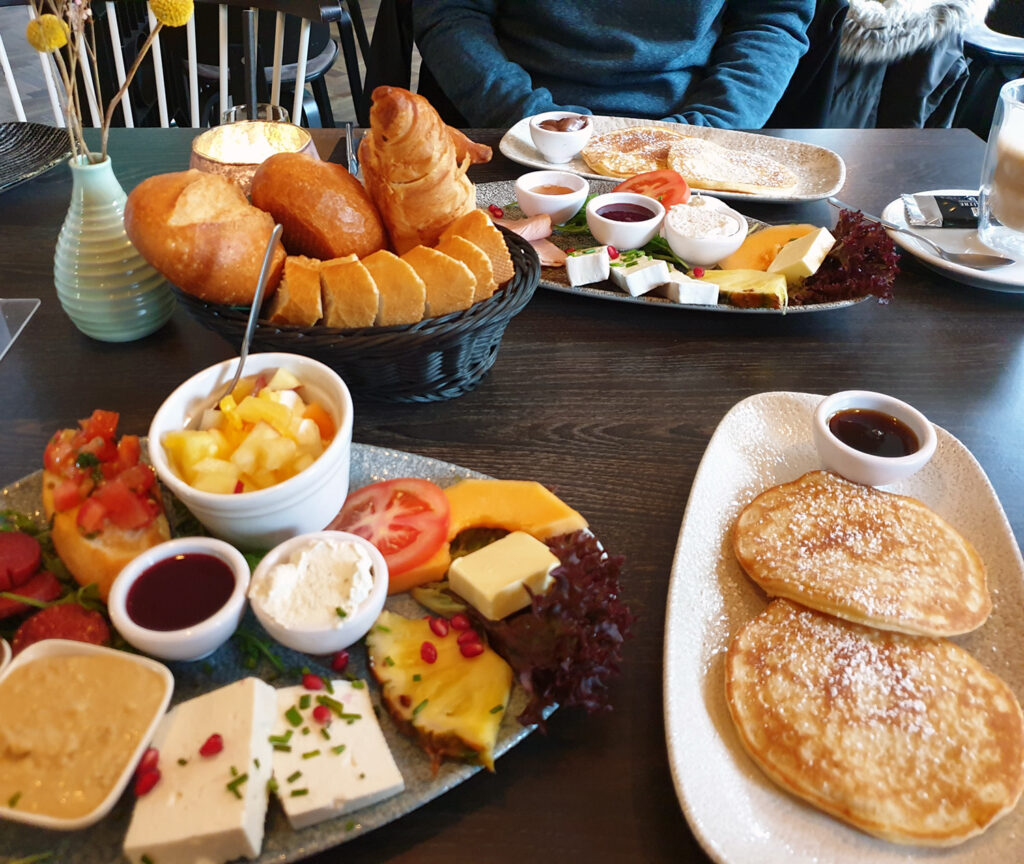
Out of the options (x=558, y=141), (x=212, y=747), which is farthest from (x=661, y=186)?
(x=212, y=747)

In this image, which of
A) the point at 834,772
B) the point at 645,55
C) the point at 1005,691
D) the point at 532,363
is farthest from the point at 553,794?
the point at 645,55

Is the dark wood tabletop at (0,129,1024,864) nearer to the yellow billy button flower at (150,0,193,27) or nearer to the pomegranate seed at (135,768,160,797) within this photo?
the pomegranate seed at (135,768,160,797)

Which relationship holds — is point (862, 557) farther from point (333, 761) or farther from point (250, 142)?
point (250, 142)

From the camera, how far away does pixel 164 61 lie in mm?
3838

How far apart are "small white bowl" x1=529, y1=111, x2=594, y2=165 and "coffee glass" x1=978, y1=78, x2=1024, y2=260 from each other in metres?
1.16

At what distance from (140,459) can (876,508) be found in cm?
124

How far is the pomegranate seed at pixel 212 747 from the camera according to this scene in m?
0.82

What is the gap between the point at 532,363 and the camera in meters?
1.62

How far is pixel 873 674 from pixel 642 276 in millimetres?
1042

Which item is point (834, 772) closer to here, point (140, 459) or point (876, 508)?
point (876, 508)

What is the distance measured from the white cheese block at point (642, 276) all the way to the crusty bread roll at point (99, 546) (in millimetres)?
1146

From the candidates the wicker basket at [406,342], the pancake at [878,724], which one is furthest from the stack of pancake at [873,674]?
the wicker basket at [406,342]

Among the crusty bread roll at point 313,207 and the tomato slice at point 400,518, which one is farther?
the crusty bread roll at point 313,207

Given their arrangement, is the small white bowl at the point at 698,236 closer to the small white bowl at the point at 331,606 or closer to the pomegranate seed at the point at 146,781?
Result: the small white bowl at the point at 331,606
